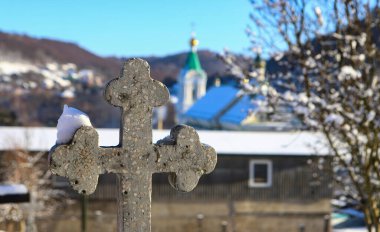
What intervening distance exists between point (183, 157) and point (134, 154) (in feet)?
1.24

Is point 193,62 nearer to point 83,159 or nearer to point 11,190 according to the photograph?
point 11,190

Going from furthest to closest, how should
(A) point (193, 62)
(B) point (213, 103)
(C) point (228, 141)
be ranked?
(A) point (193, 62)
(B) point (213, 103)
(C) point (228, 141)

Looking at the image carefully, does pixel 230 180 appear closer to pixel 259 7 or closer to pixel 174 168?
pixel 259 7

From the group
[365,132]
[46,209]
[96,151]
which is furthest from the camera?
[46,209]

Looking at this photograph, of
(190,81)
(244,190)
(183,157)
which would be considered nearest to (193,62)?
(190,81)

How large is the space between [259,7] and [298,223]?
605 inches

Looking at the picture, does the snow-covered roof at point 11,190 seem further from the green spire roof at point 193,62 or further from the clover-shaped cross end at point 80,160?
the green spire roof at point 193,62

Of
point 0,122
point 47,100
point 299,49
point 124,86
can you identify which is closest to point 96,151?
point 124,86

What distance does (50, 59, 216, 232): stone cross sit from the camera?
4031 mm

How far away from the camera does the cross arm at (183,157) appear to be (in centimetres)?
429

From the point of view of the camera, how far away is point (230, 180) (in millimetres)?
23281

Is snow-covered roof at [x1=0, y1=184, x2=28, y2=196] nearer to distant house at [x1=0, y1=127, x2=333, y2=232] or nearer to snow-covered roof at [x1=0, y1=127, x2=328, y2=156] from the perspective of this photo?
snow-covered roof at [x1=0, y1=127, x2=328, y2=156]

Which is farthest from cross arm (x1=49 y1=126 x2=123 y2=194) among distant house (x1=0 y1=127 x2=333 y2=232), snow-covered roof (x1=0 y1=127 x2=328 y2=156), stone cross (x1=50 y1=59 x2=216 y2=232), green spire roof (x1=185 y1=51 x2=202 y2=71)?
green spire roof (x1=185 y1=51 x2=202 y2=71)

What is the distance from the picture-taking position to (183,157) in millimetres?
4328
